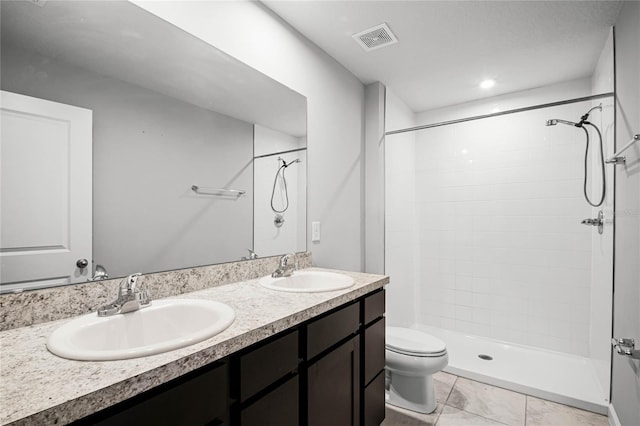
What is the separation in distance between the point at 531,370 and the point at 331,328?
2.07 m

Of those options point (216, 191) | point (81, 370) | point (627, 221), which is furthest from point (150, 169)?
point (627, 221)

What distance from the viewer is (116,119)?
119cm

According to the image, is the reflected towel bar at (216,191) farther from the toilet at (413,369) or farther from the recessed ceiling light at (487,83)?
the recessed ceiling light at (487,83)

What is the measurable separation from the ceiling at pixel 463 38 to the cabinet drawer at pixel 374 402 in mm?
2037

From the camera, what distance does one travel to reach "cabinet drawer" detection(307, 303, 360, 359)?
3.89 feet

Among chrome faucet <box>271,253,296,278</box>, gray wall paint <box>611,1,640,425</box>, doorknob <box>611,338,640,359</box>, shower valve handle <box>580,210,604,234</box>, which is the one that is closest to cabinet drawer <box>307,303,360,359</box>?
chrome faucet <box>271,253,296,278</box>

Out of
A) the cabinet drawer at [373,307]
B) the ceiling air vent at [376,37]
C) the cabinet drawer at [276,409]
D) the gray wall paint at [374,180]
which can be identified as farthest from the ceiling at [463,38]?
the cabinet drawer at [276,409]

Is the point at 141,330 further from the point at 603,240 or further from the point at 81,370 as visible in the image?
the point at 603,240

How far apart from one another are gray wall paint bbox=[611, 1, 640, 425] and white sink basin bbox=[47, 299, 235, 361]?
1.86 meters

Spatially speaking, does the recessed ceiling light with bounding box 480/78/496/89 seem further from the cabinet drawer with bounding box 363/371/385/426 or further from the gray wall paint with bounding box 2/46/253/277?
the cabinet drawer with bounding box 363/371/385/426

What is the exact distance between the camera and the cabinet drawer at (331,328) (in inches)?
46.7

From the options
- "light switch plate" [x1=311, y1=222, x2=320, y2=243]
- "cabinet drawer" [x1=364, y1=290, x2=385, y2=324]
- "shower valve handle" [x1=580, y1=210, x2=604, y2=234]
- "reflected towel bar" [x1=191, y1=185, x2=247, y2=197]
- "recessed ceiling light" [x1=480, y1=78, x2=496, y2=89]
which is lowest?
"cabinet drawer" [x1=364, y1=290, x2=385, y2=324]

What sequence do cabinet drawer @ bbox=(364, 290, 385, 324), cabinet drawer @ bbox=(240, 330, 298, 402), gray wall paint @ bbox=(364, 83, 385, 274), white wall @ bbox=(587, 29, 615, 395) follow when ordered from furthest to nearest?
gray wall paint @ bbox=(364, 83, 385, 274), white wall @ bbox=(587, 29, 615, 395), cabinet drawer @ bbox=(364, 290, 385, 324), cabinet drawer @ bbox=(240, 330, 298, 402)

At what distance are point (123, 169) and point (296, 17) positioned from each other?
1342 mm
